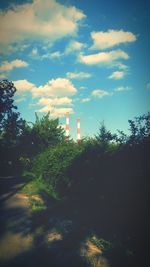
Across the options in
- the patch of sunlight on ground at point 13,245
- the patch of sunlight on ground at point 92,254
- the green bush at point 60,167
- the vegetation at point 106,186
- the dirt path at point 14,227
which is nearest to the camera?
the patch of sunlight on ground at point 92,254

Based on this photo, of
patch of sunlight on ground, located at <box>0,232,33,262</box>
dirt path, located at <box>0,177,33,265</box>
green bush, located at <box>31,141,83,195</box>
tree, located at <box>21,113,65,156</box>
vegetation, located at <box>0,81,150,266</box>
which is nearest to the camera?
patch of sunlight on ground, located at <box>0,232,33,262</box>

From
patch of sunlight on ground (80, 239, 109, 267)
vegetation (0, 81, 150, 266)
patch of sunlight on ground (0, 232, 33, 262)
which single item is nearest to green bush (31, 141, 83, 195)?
vegetation (0, 81, 150, 266)

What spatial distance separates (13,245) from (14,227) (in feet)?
4.83

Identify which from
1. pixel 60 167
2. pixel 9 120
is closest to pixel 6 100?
pixel 9 120

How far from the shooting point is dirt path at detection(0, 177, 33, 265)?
650cm

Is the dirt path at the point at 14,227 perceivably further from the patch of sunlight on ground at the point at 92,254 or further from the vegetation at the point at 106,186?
the patch of sunlight on ground at the point at 92,254

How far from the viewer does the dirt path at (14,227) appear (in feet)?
21.3

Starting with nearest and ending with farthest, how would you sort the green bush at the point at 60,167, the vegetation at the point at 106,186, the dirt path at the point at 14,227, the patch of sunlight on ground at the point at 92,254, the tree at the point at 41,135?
the patch of sunlight on ground at the point at 92,254 → the dirt path at the point at 14,227 → the vegetation at the point at 106,186 → the green bush at the point at 60,167 → the tree at the point at 41,135

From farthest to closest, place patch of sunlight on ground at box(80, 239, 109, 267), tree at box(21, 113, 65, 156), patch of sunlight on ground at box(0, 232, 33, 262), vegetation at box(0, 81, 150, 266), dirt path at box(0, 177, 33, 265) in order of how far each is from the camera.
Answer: tree at box(21, 113, 65, 156)
vegetation at box(0, 81, 150, 266)
dirt path at box(0, 177, 33, 265)
patch of sunlight on ground at box(0, 232, 33, 262)
patch of sunlight on ground at box(80, 239, 109, 267)

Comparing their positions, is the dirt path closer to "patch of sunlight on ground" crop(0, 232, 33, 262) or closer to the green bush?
"patch of sunlight on ground" crop(0, 232, 33, 262)

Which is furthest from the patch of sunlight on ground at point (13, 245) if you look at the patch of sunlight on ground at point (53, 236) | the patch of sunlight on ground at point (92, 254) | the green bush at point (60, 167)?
the green bush at point (60, 167)

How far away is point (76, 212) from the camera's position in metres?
9.70

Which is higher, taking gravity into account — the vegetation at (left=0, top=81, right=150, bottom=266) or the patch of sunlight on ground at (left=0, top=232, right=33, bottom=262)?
the vegetation at (left=0, top=81, right=150, bottom=266)

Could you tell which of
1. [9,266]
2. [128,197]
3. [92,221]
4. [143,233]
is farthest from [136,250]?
[9,266]
